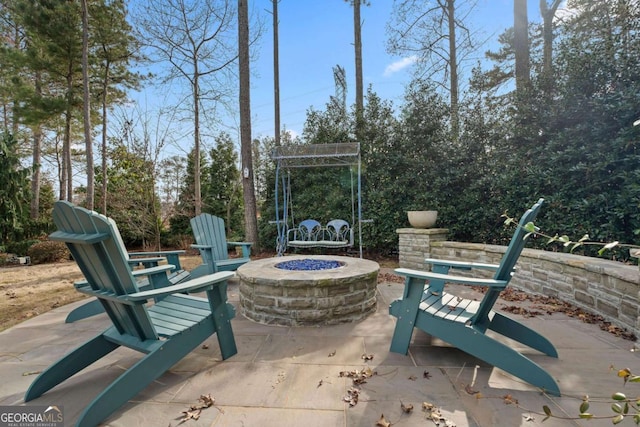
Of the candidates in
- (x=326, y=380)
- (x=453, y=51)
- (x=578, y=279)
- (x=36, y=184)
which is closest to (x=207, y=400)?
(x=326, y=380)

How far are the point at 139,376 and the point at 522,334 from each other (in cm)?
223

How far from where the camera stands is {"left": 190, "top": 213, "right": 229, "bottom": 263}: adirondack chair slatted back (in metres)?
3.62

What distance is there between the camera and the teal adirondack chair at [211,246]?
349cm

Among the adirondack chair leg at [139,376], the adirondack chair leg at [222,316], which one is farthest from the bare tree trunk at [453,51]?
the adirondack chair leg at [139,376]

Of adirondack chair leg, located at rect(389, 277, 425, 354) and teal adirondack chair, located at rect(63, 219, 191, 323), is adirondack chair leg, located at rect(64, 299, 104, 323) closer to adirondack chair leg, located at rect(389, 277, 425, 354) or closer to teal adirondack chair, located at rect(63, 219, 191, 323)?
teal adirondack chair, located at rect(63, 219, 191, 323)

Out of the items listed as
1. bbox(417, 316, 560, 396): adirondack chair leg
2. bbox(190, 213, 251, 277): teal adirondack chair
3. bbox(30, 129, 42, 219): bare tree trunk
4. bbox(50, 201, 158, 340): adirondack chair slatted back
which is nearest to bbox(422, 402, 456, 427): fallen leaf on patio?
bbox(417, 316, 560, 396): adirondack chair leg

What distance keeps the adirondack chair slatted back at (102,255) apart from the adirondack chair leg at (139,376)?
111 mm

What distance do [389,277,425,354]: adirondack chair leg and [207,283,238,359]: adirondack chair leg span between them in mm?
1055

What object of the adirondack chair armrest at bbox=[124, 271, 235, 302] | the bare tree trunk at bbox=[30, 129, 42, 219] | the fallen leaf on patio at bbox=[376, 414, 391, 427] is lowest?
the fallen leaf on patio at bbox=[376, 414, 391, 427]

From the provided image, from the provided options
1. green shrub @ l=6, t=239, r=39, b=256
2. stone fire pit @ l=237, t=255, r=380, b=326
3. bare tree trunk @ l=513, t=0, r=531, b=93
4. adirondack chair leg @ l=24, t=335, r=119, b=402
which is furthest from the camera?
green shrub @ l=6, t=239, r=39, b=256

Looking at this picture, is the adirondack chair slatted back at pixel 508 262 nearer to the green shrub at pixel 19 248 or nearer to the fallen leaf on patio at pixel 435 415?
the fallen leaf on patio at pixel 435 415

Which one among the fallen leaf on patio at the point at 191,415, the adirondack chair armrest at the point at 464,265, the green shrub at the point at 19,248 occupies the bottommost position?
the fallen leaf on patio at the point at 191,415

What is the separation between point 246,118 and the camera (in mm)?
6520

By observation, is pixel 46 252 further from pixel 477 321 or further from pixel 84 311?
pixel 477 321
